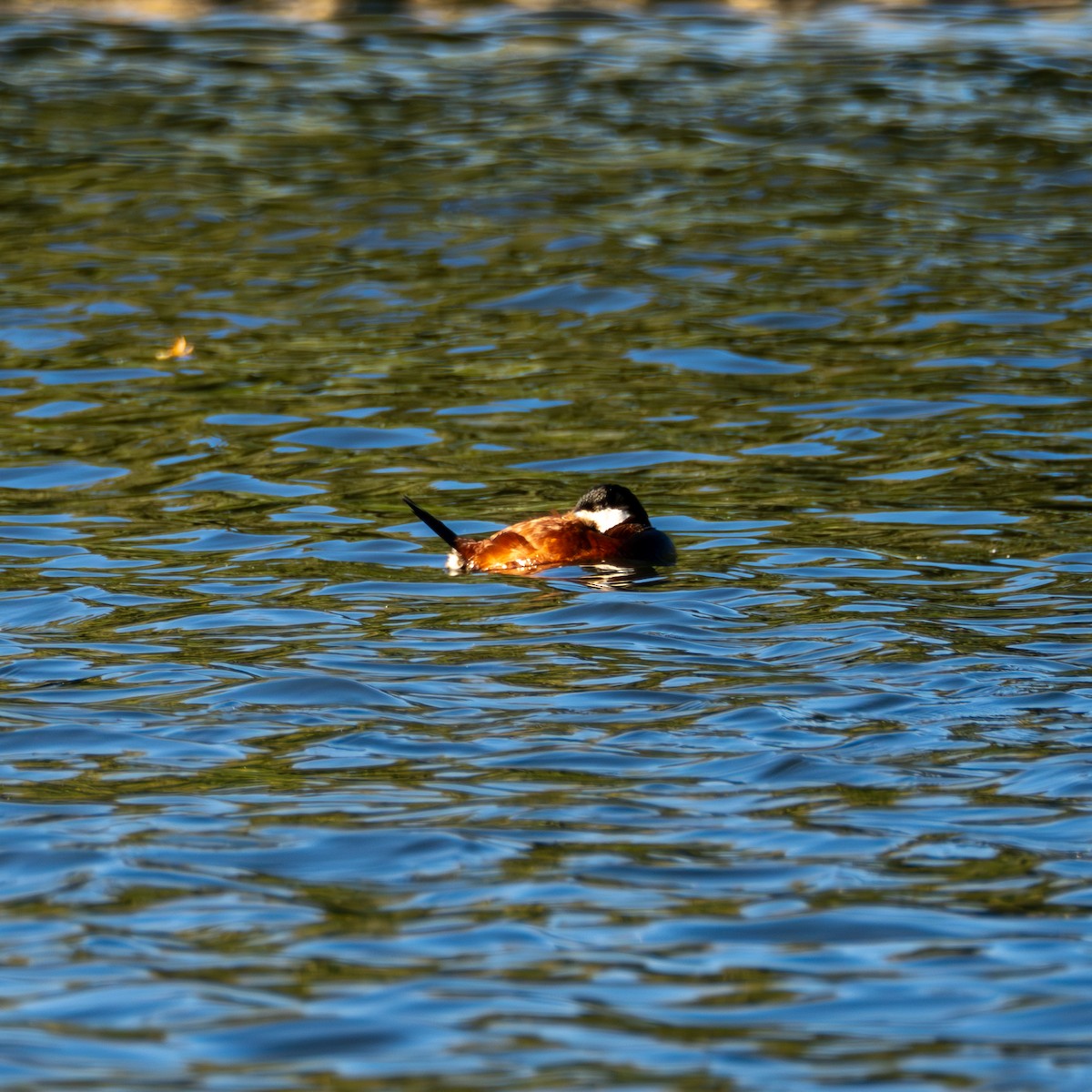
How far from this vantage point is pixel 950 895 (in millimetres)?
5570

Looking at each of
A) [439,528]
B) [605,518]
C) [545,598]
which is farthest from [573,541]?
[439,528]

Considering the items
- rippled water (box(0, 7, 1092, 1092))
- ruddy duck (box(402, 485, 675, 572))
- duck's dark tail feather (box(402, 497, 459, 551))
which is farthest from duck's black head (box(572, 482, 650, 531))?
duck's dark tail feather (box(402, 497, 459, 551))

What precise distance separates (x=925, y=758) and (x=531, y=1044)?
8.16 ft

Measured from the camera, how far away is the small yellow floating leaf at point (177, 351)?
14.1m

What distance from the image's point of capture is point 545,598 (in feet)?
30.6

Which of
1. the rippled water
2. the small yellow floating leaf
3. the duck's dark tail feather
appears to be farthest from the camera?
the small yellow floating leaf

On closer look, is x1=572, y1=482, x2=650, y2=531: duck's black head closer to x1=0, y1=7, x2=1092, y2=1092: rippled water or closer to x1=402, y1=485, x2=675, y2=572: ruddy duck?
x1=402, y1=485, x2=675, y2=572: ruddy duck

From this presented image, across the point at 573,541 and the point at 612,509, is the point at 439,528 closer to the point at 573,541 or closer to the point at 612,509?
the point at 573,541

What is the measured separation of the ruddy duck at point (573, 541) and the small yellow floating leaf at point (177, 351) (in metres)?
5.00

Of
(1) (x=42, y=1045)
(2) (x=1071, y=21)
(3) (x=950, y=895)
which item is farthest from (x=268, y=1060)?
(2) (x=1071, y=21)

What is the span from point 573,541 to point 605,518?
216 mm

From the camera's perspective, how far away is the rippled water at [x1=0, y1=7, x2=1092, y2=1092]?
500 centimetres

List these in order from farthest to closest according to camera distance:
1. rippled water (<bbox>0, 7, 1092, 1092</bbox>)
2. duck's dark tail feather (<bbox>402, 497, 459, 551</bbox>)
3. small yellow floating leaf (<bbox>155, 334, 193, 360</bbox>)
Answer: small yellow floating leaf (<bbox>155, 334, 193, 360</bbox>) < duck's dark tail feather (<bbox>402, 497, 459, 551</bbox>) < rippled water (<bbox>0, 7, 1092, 1092</bbox>)

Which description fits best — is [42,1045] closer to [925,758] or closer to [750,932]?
[750,932]
